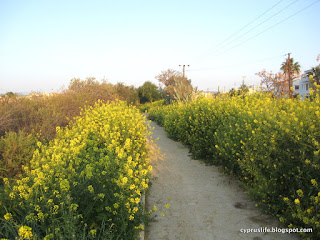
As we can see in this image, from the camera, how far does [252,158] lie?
14.1ft

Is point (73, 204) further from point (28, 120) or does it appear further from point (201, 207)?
point (28, 120)

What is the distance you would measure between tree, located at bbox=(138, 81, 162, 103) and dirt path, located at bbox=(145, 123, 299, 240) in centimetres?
3138

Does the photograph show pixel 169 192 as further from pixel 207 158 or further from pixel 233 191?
pixel 207 158

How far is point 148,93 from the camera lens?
37.9 m

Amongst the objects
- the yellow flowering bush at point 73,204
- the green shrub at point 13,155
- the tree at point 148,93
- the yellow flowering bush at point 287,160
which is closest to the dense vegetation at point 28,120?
the green shrub at point 13,155

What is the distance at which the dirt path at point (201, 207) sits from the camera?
362cm

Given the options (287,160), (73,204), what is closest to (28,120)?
(73,204)

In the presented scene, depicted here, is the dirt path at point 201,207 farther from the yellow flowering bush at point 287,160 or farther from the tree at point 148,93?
the tree at point 148,93

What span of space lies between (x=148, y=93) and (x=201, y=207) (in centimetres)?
3394

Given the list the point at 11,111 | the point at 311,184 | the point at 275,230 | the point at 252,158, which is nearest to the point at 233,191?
the point at 252,158

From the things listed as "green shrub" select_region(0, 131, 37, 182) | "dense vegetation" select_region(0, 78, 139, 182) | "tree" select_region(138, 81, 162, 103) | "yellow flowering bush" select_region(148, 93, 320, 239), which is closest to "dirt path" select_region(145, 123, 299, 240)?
"yellow flowering bush" select_region(148, 93, 320, 239)

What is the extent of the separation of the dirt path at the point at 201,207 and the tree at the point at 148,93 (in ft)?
103

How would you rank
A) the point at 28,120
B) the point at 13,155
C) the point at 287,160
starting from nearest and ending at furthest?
the point at 287,160 → the point at 13,155 → the point at 28,120

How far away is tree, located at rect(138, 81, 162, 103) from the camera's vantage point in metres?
37.9
